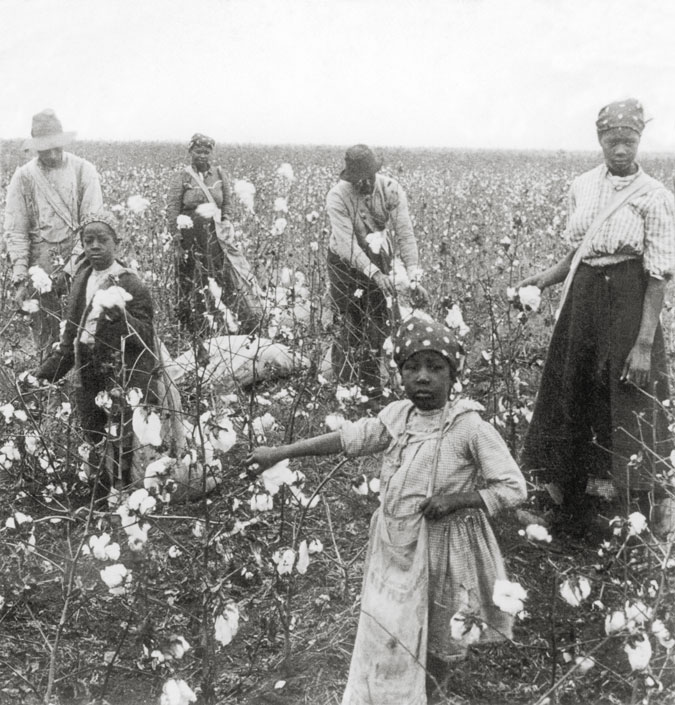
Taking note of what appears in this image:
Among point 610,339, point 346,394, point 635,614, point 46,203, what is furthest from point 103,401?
point 46,203

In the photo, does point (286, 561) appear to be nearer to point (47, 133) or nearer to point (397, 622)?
point (397, 622)

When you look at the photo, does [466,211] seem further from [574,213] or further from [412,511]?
[412,511]

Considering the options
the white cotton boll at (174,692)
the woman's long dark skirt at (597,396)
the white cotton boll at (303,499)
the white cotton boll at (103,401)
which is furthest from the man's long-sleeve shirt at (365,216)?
the white cotton boll at (174,692)

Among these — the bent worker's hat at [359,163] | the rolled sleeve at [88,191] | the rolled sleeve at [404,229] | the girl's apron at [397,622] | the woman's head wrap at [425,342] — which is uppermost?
the bent worker's hat at [359,163]

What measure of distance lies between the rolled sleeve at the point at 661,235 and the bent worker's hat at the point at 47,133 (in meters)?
3.40

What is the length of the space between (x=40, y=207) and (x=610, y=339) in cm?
341

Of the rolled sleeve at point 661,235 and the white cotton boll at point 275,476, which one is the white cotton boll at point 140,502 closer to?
the white cotton boll at point 275,476

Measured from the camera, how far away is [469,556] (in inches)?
80.6

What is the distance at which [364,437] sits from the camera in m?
2.18

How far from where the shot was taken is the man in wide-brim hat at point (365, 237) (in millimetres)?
4250

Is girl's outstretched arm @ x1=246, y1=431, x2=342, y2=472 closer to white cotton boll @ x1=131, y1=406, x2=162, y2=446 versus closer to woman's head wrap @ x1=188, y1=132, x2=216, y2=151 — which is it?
white cotton boll @ x1=131, y1=406, x2=162, y2=446

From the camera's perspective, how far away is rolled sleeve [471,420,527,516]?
6.39 ft

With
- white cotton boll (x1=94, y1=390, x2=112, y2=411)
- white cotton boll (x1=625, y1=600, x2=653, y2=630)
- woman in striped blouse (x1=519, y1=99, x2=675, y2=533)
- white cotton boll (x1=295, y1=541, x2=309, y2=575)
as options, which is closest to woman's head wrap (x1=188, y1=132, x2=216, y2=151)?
woman in striped blouse (x1=519, y1=99, x2=675, y2=533)

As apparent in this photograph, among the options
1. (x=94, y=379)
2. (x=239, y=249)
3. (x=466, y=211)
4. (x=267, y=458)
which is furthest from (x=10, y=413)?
(x=466, y=211)
